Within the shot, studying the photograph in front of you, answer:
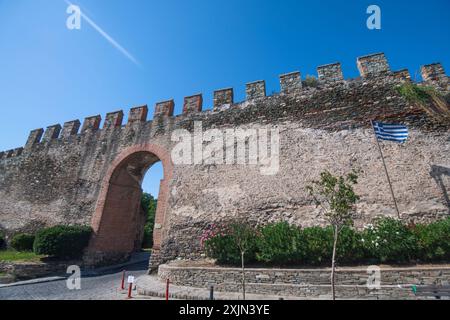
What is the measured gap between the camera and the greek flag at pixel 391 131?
7.60 metres

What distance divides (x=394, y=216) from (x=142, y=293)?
801 cm

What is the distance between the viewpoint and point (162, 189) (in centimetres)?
1031

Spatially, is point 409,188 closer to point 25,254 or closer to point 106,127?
point 106,127

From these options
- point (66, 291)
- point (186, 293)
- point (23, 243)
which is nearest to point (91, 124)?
point (23, 243)

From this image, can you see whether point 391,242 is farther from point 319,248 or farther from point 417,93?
point 417,93

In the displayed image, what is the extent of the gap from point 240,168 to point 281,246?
3.84 meters

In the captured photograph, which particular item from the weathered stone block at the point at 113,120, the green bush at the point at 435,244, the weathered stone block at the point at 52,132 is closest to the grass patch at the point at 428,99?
the green bush at the point at 435,244

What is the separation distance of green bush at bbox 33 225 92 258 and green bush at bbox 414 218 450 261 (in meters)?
12.6

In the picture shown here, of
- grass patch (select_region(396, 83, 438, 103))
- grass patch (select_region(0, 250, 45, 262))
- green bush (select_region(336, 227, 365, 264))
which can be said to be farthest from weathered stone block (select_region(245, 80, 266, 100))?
grass patch (select_region(0, 250, 45, 262))

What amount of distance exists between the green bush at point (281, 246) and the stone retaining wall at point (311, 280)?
46 cm

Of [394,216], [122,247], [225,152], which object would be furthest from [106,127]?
[394,216]

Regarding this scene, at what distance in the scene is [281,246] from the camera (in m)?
6.65

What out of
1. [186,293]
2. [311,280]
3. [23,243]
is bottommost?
[186,293]

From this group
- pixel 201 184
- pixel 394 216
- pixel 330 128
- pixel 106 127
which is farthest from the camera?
pixel 106 127
